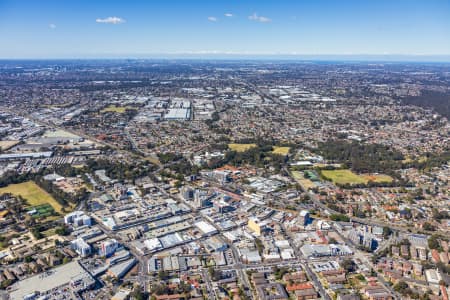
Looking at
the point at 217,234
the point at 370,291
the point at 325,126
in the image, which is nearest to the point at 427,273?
the point at 370,291

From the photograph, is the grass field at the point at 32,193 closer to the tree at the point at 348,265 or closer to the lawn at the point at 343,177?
the tree at the point at 348,265

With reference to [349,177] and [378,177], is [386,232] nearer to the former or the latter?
[349,177]

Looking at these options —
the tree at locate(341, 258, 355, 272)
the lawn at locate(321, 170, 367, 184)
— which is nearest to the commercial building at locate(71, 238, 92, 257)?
the tree at locate(341, 258, 355, 272)

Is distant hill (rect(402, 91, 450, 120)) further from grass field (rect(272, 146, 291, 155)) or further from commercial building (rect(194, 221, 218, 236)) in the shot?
commercial building (rect(194, 221, 218, 236))

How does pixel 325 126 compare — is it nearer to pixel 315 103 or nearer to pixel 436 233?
pixel 315 103

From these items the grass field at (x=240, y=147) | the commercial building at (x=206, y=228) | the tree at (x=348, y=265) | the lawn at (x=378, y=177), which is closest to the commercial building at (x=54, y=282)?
the commercial building at (x=206, y=228)

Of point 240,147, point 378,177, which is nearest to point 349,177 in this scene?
point 378,177

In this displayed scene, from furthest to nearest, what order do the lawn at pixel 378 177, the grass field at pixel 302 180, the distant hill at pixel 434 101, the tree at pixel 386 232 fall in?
the distant hill at pixel 434 101
the lawn at pixel 378 177
the grass field at pixel 302 180
the tree at pixel 386 232
